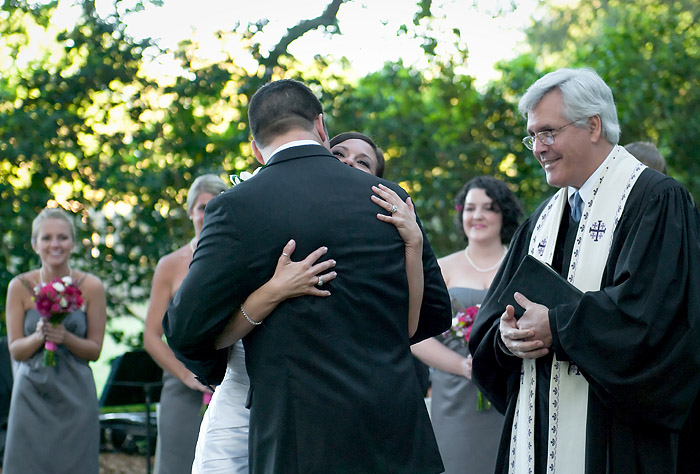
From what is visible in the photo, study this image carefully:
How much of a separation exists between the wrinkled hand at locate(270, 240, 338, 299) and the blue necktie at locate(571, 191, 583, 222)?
1353 mm

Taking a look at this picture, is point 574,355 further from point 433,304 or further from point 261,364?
point 261,364

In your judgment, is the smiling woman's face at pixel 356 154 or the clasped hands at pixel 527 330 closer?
the clasped hands at pixel 527 330

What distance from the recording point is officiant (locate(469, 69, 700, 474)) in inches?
127

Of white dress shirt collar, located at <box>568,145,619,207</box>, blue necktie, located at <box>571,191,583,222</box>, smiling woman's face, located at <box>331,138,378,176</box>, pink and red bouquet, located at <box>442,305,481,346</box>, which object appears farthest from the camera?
pink and red bouquet, located at <box>442,305,481,346</box>

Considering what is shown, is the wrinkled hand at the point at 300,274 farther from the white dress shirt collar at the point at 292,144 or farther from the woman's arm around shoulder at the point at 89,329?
the woman's arm around shoulder at the point at 89,329

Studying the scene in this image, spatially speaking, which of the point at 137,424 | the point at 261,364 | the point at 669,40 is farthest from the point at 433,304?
the point at 669,40

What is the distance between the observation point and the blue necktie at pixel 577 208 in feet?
12.5

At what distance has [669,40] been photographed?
9516mm

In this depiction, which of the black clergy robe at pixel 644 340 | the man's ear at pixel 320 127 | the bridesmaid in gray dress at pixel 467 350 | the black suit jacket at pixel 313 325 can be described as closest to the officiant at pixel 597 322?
the black clergy robe at pixel 644 340

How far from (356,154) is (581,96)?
1.33 meters

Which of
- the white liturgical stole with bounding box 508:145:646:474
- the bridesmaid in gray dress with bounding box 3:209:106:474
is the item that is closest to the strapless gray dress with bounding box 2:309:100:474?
the bridesmaid in gray dress with bounding box 3:209:106:474

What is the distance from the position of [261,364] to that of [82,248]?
5211mm

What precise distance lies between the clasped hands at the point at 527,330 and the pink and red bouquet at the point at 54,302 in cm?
366

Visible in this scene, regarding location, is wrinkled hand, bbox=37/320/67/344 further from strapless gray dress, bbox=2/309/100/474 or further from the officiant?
the officiant
